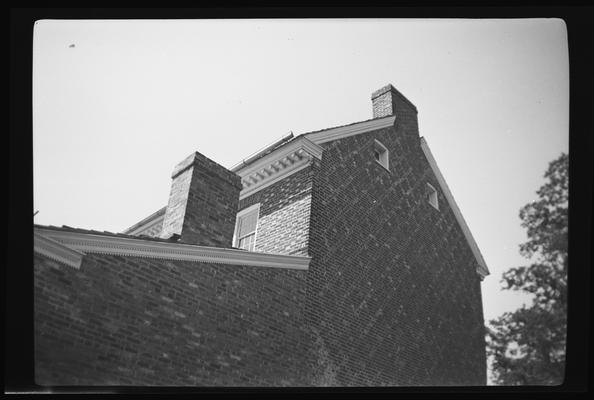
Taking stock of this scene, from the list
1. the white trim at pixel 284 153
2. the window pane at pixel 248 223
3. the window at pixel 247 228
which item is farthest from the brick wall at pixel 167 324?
the white trim at pixel 284 153

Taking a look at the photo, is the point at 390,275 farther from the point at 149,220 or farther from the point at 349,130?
the point at 149,220

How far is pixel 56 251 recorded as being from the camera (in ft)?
22.0

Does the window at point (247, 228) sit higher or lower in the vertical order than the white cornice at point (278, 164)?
lower

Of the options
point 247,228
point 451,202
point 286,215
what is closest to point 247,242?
point 247,228

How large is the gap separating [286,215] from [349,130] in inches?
130

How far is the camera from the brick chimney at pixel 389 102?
16.1 metres

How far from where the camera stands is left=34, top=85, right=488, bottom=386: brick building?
22.7ft

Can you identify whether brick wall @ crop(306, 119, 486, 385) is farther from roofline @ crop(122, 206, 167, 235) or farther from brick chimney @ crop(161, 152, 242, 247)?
roofline @ crop(122, 206, 167, 235)

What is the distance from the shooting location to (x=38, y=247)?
655 centimetres

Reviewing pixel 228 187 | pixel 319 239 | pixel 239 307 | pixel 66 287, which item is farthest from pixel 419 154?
pixel 66 287

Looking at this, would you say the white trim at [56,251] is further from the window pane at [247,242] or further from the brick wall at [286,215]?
the window pane at [247,242]

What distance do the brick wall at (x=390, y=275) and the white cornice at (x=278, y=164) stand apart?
396 mm

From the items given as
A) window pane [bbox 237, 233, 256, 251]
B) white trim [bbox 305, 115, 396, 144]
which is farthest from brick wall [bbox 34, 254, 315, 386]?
white trim [bbox 305, 115, 396, 144]

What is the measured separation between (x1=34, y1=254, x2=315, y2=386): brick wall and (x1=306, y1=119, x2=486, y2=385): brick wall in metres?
1.03
